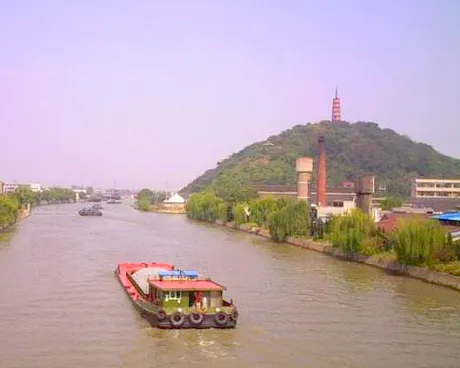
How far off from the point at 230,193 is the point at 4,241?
94.1 feet

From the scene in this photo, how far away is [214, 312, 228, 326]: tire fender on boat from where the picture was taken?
47.3 feet

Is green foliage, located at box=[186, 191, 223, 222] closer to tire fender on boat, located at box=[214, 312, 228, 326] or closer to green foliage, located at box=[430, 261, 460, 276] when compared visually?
green foliage, located at box=[430, 261, 460, 276]

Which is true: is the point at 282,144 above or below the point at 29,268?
above

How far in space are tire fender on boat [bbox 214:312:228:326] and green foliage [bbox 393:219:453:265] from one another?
33.3ft

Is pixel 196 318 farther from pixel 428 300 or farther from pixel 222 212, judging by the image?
pixel 222 212

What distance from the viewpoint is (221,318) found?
569 inches

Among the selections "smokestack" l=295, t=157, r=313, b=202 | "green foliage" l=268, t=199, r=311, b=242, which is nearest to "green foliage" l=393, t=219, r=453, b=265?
"green foliage" l=268, t=199, r=311, b=242

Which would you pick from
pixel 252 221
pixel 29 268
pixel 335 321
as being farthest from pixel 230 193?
pixel 335 321

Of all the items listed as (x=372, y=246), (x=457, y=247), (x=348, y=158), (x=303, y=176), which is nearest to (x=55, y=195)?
(x=348, y=158)

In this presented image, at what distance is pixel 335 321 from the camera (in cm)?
1561

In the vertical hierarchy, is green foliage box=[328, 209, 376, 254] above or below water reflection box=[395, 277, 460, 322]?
above

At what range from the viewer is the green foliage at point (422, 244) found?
22.3 metres

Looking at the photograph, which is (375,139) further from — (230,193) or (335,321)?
(335,321)

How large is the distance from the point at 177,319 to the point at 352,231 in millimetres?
14774
